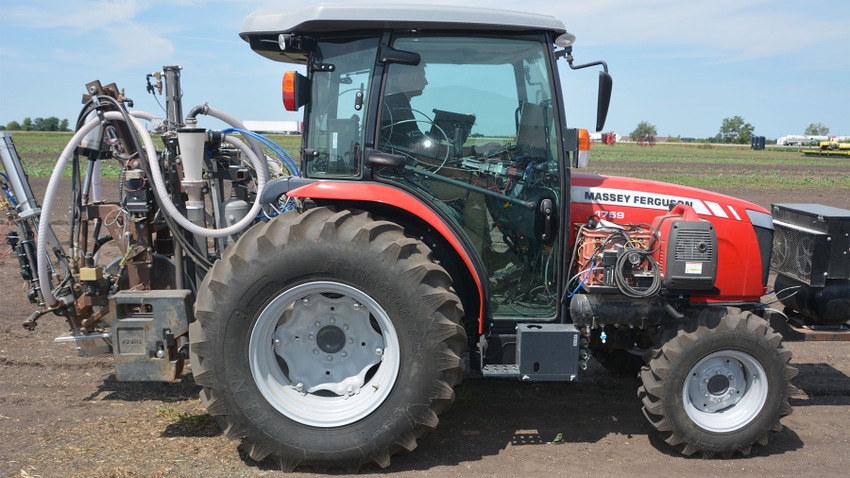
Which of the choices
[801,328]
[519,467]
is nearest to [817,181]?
[801,328]

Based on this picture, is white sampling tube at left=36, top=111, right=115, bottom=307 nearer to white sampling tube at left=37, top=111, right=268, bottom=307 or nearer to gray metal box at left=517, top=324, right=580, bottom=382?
white sampling tube at left=37, top=111, right=268, bottom=307

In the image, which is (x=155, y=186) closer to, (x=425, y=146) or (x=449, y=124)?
(x=425, y=146)

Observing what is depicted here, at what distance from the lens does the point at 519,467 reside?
3.74m

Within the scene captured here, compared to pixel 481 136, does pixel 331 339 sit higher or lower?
lower

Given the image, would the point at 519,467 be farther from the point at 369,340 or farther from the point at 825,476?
the point at 825,476

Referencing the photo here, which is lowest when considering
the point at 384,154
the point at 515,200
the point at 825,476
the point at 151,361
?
the point at 825,476

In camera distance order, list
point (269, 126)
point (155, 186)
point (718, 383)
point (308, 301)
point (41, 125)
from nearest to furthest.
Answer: point (308, 301) → point (718, 383) → point (155, 186) → point (269, 126) → point (41, 125)

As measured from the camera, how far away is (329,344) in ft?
12.5

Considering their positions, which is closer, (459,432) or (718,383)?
(718,383)

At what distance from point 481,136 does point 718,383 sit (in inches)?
81.8

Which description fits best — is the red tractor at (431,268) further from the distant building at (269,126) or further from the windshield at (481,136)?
the distant building at (269,126)

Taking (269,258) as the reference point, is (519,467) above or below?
below

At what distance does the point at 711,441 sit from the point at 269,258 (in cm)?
279

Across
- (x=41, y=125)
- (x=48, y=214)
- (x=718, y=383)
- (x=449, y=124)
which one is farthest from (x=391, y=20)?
(x=41, y=125)
